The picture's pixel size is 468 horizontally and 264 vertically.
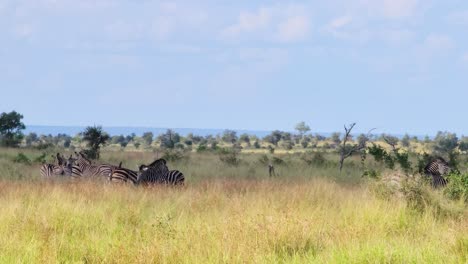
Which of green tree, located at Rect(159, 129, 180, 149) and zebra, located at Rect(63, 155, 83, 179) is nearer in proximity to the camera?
zebra, located at Rect(63, 155, 83, 179)

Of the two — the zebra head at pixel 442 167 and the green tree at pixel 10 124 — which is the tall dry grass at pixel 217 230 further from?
the green tree at pixel 10 124

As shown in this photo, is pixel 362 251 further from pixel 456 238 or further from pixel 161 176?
pixel 161 176

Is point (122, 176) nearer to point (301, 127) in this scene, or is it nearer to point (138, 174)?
point (138, 174)

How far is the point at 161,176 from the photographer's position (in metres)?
16.8

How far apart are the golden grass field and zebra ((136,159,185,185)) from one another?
2.79 meters

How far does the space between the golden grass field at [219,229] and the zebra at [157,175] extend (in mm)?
2786

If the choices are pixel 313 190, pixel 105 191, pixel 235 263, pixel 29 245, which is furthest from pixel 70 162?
pixel 235 263

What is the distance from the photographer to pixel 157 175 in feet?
55.3

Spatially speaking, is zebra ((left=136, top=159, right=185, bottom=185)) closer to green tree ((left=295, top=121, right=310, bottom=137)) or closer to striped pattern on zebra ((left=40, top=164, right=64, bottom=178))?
striped pattern on zebra ((left=40, top=164, right=64, bottom=178))

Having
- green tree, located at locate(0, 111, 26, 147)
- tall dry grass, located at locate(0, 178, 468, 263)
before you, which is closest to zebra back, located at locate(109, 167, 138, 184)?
tall dry grass, located at locate(0, 178, 468, 263)

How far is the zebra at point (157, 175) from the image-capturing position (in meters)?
16.5

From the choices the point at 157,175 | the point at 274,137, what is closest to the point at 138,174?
the point at 157,175

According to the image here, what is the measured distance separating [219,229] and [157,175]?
804 cm

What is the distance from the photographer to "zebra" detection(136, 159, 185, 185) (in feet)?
54.3
